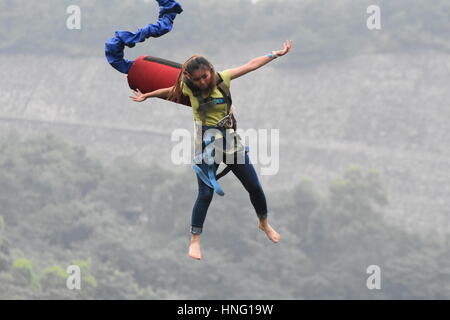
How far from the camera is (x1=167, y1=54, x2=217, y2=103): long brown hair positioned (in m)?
10.2

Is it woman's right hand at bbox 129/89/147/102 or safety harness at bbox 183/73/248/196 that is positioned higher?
woman's right hand at bbox 129/89/147/102

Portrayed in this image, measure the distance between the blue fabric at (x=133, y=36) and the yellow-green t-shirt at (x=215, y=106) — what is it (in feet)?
2.05

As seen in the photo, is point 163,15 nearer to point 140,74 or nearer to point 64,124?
point 140,74

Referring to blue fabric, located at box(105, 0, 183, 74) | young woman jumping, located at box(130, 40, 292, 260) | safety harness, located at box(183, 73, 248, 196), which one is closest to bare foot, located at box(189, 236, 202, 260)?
young woman jumping, located at box(130, 40, 292, 260)

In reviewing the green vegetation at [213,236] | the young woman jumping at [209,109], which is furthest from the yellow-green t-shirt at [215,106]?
the green vegetation at [213,236]

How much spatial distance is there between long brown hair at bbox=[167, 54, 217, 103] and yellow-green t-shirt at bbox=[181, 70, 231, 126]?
56 millimetres

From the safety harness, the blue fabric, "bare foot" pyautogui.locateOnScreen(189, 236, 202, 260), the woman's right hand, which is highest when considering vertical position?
the blue fabric

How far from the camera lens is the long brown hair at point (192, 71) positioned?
33.4ft

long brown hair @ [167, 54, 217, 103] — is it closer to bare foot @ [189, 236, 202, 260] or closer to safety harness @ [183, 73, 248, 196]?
safety harness @ [183, 73, 248, 196]

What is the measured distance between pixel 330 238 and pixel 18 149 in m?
30.2

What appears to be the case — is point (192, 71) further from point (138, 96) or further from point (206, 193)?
point (206, 193)

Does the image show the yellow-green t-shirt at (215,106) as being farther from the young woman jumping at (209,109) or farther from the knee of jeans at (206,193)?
the knee of jeans at (206,193)

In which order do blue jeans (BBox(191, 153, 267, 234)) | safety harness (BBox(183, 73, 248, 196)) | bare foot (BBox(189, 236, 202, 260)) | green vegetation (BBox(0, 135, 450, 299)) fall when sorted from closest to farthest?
safety harness (BBox(183, 73, 248, 196))
blue jeans (BBox(191, 153, 267, 234))
bare foot (BBox(189, 236, 202, 260))
green vegetation (BBox(0, 135, 450, 299))
